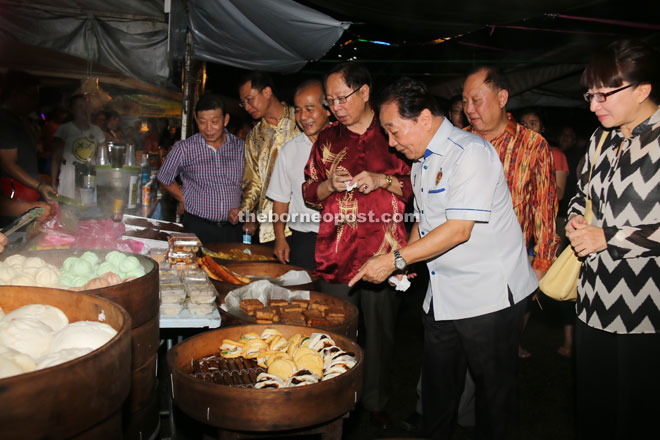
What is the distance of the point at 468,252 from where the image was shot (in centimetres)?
254

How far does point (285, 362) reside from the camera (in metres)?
2.10

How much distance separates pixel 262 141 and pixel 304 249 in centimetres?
135

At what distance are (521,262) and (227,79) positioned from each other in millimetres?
14514

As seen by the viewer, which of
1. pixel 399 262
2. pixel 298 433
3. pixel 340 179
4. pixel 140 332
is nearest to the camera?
pixel 298 433

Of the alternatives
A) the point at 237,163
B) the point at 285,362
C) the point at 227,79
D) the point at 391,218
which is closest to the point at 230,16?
the point at 237,163

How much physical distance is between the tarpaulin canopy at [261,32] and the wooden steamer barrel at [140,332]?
152 inches

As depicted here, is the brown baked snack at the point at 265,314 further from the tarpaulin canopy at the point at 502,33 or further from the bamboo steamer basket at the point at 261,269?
the tarpaulin canopy at the point at 502,33

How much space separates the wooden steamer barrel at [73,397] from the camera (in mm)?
1017

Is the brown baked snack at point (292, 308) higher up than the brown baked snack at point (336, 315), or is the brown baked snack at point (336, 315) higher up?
the brown baked snack at point (292, 308)

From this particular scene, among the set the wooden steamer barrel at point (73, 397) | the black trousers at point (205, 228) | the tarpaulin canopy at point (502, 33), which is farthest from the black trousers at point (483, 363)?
the black trousers at point (205, 228)

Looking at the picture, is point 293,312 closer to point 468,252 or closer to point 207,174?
point 468,252

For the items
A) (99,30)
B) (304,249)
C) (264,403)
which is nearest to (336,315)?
(264,403)

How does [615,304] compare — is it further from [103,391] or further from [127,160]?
[127,160]

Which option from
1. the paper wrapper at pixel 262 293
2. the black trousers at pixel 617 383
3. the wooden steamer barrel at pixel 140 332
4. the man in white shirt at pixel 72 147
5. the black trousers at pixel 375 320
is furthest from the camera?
the man in white shirt at pixel 72 147
